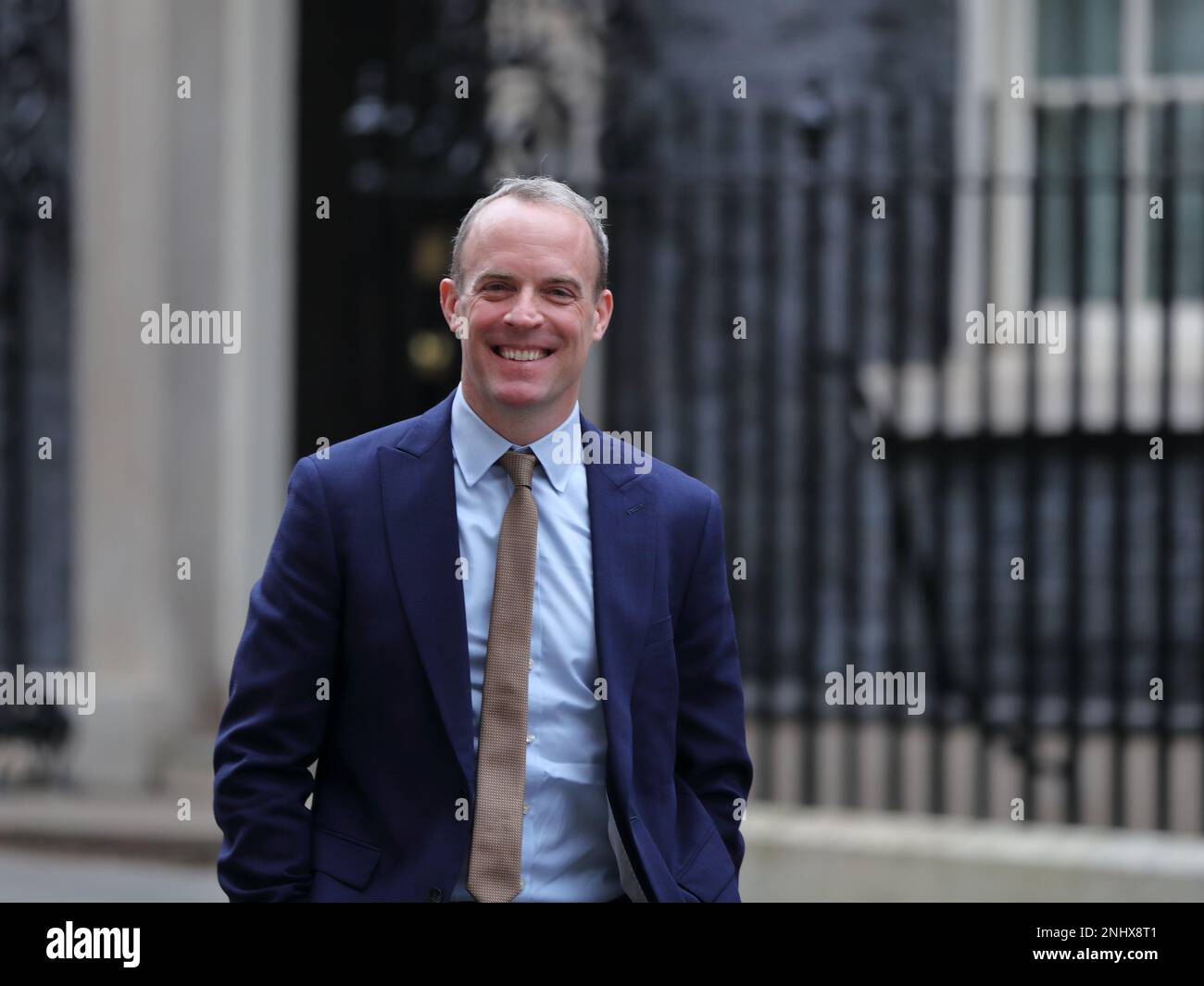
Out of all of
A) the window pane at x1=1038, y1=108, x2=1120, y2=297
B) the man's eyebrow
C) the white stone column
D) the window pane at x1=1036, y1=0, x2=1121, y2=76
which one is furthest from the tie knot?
the window pane at x1=1036, y1=0, x2=1121, y2=76

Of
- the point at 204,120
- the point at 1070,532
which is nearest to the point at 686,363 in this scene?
the point at 1070,532

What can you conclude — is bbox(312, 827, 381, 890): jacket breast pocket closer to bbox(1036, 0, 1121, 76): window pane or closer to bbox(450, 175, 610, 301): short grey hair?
bbox(450, 175, 610, 301): short grey hair

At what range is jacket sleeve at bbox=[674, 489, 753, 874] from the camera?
2732 millimetres

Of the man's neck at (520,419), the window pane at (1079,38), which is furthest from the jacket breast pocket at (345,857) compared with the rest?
the window pane at (1079,38)

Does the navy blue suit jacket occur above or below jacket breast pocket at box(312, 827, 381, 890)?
above

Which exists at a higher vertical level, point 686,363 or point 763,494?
point 686,363

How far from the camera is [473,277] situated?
8.54ft

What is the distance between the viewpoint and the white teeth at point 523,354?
101 inches

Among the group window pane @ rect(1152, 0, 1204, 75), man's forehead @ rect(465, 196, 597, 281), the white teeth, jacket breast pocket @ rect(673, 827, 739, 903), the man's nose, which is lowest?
jacket breast pocket @ rect(673, 827, 739, 903)

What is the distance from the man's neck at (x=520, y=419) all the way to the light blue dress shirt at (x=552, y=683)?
1cm

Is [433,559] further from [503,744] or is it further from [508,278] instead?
[508,278]

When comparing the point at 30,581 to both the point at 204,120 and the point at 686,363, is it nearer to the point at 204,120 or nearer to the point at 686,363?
the point at 204,120

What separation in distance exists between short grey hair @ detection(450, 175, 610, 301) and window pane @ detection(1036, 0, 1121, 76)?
235 inches
